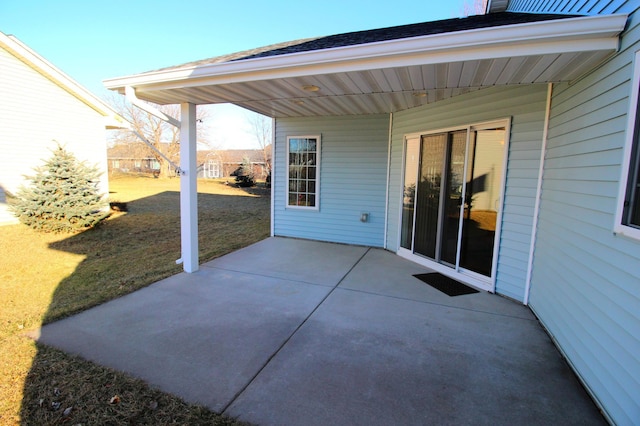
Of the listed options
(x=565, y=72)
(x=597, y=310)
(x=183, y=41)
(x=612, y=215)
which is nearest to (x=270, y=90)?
(x=565, y=72)

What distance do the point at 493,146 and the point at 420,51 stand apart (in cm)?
191

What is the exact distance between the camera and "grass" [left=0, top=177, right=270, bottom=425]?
1.89 m

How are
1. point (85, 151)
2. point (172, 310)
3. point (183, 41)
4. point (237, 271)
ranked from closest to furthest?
1. point (172, 310)
2. point (237, 271)
3. point (85, 151)
4. point (183, 41)

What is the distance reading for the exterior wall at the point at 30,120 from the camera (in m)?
7.27

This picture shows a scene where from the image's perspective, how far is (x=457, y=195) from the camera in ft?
14.4

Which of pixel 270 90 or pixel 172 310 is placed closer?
pixel 172 310

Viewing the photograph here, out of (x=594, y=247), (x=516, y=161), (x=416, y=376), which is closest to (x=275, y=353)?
(x=416, y=376)

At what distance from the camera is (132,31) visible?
9844 mm

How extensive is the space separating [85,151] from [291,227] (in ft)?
22.3

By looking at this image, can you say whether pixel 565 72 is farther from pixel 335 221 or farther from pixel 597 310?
pixel 335 221

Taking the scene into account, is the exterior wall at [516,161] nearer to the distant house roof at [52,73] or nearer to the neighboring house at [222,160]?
the distant house roof at [52,73]

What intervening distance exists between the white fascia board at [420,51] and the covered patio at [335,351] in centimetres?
247

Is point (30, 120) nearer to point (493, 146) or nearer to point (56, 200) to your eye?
point (56, 200)

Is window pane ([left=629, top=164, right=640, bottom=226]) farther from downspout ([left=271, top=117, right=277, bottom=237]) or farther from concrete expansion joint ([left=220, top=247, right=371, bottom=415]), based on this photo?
downspout ([left=271, top=117, right=277, bottom=237])
